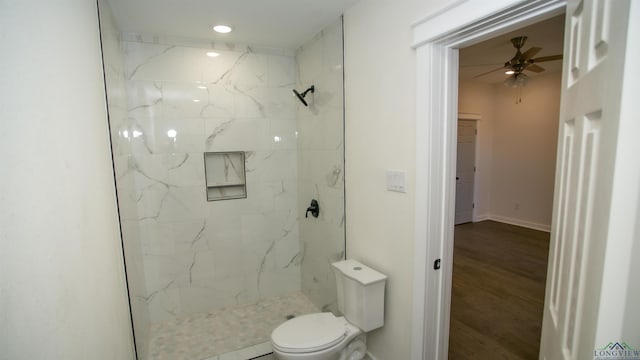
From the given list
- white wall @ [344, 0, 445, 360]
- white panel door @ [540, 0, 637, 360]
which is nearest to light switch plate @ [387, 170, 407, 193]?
white wall @ [344, 0, 445, 360]

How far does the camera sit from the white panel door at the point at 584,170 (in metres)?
0.47

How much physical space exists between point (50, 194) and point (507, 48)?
4209mm

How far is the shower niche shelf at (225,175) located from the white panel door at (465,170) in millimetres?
4213

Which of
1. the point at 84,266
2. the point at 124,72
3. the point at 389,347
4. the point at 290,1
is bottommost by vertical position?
the point at 389,347

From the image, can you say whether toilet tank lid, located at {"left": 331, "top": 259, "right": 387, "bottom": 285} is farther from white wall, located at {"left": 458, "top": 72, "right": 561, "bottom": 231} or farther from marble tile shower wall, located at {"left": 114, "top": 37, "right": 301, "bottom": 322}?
white wall, located at {"left": 458, "top": 72, "right": 561, "bottom": 231}

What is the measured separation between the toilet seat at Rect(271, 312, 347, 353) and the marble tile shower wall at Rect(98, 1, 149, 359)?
Answer: 3.33ft

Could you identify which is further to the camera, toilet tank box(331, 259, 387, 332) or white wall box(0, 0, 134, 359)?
toilet tank box(331, 259, 387, 332)

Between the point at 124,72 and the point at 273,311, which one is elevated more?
the point at 124,72

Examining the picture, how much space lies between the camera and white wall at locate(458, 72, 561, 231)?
5055 mm

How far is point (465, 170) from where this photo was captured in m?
5.73

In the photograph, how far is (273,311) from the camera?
9.68 ft

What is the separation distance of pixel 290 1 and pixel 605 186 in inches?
77.4

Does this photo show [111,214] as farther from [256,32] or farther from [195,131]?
[256,32]

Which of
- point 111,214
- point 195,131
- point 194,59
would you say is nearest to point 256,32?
point 194,59
